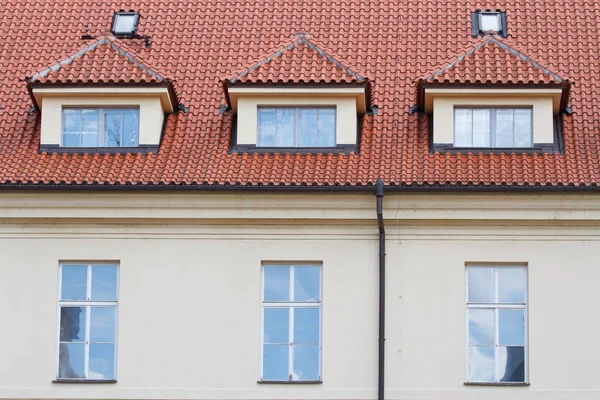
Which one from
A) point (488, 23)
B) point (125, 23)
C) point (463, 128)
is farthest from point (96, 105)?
point (488, 23)

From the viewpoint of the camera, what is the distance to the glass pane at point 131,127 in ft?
82.0

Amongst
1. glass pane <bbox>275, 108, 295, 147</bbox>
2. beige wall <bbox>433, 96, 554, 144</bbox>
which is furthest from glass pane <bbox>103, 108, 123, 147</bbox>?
beige wall <bbox>433, 96, 554, 144</bbox>

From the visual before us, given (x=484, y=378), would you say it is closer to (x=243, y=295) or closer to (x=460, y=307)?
(x=460, y=307)

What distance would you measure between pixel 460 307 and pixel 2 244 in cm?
786

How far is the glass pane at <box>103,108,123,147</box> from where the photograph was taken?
82.0ft

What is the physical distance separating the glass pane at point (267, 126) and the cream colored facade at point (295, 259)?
63.9 inches

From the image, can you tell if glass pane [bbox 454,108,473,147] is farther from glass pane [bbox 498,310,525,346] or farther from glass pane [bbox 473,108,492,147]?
glass pane [bbox 498,310,525,346]

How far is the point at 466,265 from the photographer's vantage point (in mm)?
23516

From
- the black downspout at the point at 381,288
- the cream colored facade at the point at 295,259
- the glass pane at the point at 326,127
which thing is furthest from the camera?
the glass pane at the point at 326,127

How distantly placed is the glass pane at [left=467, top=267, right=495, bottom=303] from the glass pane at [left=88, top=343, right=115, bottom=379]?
240 inches

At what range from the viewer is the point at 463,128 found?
977 inches

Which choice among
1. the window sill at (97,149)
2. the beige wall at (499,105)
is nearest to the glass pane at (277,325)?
Result: the window sill at (97,149)

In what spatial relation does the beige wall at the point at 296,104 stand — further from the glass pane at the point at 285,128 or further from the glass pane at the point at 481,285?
the glass pane at the point at 481,285

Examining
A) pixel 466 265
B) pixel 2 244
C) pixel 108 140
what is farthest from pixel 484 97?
pixel 2 244
